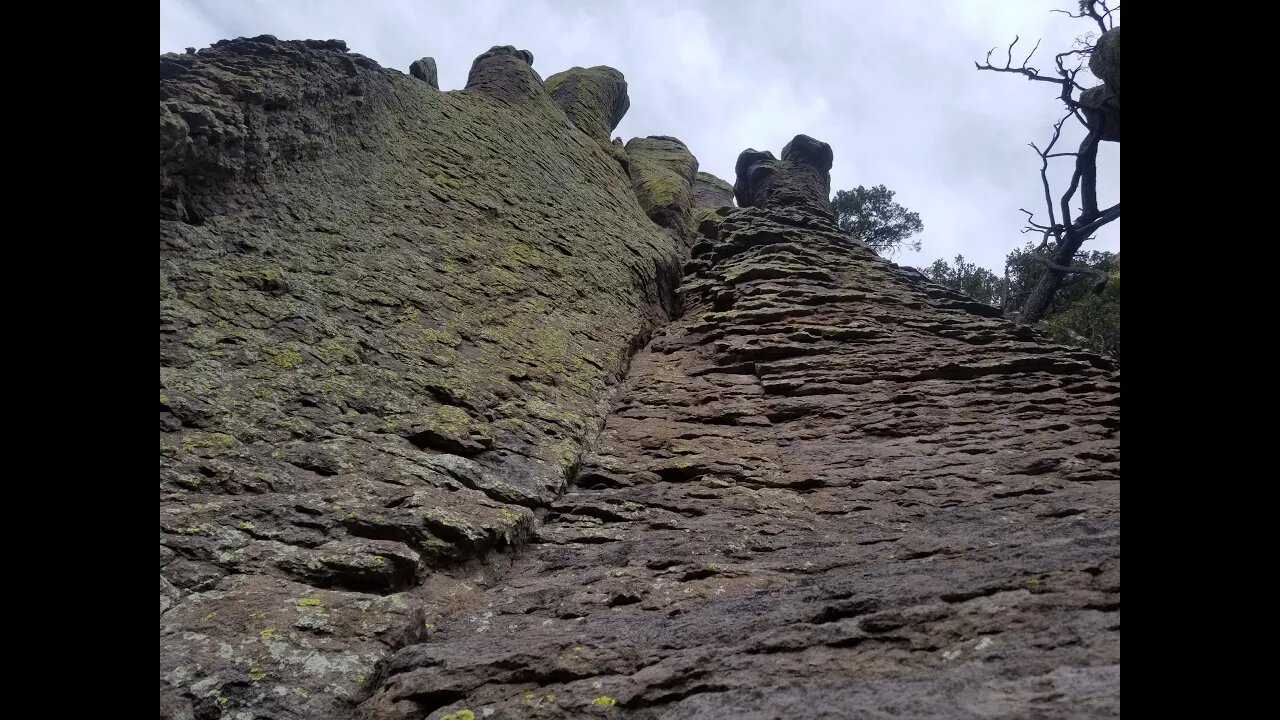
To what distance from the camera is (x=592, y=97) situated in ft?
97.2

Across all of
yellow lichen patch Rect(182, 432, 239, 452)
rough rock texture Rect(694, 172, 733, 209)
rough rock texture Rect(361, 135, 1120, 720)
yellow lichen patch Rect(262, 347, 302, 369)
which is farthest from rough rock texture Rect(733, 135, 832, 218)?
Answer: yellow lichen patch Rect(182, 432, 239, 452)

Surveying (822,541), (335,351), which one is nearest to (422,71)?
(335,351)

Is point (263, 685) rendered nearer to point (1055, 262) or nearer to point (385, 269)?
point (385, 269)

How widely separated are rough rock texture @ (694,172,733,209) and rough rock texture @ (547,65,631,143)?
5163 millimetres

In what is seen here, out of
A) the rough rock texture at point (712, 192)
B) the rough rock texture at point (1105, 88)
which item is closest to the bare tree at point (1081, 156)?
the rough rock texture at point (1105, 88)

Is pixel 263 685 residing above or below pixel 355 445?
below

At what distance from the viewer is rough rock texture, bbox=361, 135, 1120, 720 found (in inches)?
174

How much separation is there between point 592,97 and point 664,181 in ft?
17.0

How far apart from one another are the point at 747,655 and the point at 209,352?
687cm

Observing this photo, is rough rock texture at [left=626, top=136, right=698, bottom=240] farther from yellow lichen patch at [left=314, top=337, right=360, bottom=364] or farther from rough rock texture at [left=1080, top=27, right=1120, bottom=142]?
yellow lichen patch at [left=314, top=337, right=360, bottom=364]

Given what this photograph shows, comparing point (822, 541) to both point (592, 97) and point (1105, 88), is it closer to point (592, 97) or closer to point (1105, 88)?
point (1105, 88)
